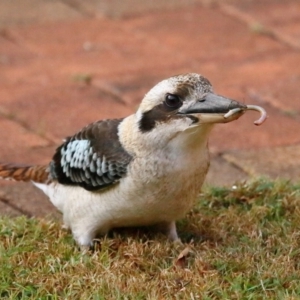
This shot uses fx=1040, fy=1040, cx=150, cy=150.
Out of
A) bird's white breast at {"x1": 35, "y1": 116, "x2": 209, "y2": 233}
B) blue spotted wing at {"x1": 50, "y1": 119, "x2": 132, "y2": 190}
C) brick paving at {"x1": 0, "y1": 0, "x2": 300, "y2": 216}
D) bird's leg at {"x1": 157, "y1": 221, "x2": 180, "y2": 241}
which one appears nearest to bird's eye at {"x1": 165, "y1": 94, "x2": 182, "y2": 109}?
bird's white breast at {"x1": 35, "y1": 116, "x2": 209, "y2": 233}

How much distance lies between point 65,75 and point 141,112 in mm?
2892

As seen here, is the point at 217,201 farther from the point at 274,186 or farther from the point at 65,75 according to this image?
the point at 65,75

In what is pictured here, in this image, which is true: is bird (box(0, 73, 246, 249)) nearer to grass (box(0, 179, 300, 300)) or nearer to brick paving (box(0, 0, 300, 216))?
grass (box(0, 179, 300, 300))

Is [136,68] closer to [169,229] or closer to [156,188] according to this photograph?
[169,229]

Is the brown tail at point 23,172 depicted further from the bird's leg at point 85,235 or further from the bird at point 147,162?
the bird's leg at point 85,235

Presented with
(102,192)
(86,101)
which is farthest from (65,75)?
(102,192)

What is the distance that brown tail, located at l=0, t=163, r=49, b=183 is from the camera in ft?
17.5

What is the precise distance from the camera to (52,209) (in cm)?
549

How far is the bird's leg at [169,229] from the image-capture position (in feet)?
16.0

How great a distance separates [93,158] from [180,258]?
65 centimetres

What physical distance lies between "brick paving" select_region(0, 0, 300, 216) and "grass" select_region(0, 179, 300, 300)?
0.53m

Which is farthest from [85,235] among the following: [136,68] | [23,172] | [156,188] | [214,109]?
[136,68]

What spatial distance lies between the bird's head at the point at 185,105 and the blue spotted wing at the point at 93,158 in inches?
8.9

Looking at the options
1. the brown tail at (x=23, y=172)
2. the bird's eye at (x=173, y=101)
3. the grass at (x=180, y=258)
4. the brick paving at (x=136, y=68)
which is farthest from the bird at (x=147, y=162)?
the brick paving at (x=136, y=68)
